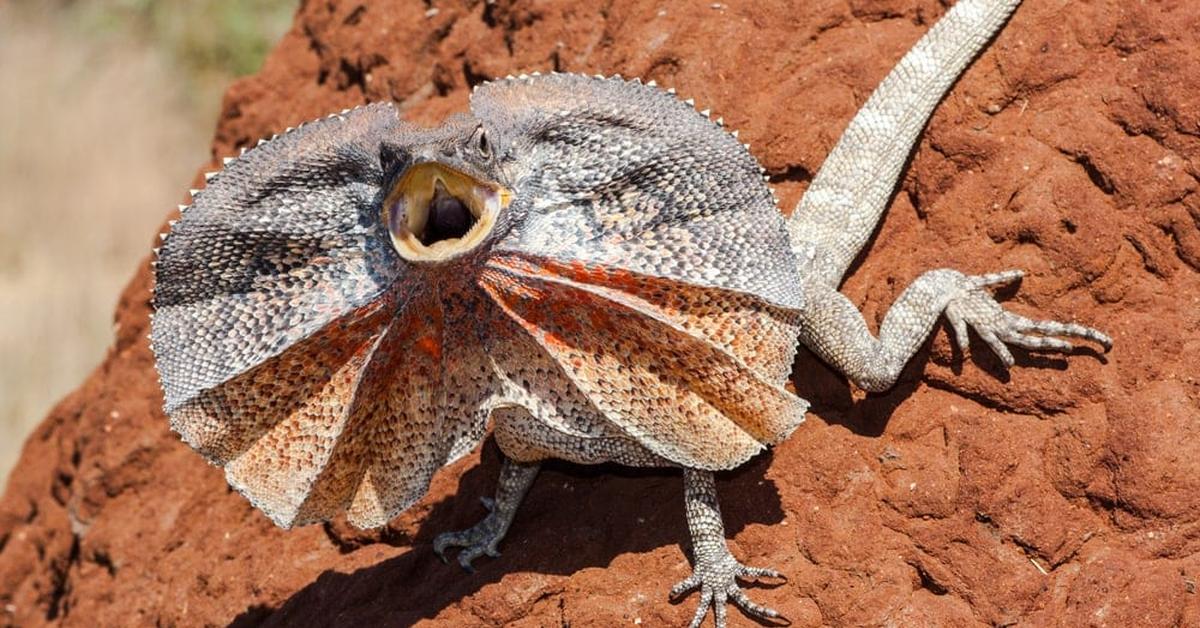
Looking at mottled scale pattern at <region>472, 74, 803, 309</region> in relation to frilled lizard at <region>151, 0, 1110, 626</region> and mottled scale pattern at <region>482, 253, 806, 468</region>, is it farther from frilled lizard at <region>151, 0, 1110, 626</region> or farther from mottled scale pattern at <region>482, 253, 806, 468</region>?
mottled scale pattern at <region>482, 253, 806, 468</region>

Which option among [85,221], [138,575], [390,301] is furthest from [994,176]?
[85,221]

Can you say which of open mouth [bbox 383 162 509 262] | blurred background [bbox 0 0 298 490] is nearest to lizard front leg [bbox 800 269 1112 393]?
open mouth [bbox 383 162 509 262]

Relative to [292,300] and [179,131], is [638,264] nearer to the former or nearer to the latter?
[292,300]

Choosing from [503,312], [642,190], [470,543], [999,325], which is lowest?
[470,543]

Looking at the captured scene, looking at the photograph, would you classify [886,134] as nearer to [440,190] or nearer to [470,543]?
[440,190]

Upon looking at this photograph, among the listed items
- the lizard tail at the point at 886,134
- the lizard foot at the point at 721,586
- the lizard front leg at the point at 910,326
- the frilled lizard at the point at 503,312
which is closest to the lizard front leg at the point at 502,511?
the frilled lizard at the point at 503,312

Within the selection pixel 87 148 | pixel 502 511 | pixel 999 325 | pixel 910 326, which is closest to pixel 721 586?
pixel 502 511
